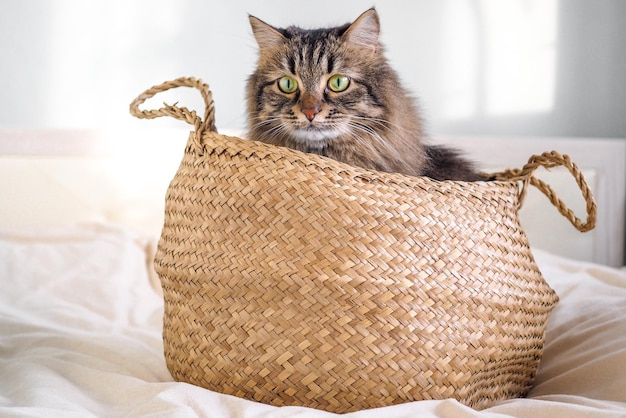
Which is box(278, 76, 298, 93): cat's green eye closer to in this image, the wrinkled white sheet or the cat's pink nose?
the cat's pink nose

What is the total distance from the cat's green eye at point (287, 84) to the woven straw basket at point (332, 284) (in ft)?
0.63

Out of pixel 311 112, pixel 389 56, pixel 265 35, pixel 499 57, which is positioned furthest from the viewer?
pixel 499 57

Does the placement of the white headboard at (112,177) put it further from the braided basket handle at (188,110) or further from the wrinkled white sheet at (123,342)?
the braided basket handle at (188,110)

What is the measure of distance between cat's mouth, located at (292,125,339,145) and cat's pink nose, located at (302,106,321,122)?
18mm

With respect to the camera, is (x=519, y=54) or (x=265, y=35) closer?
(x=265, y=35)

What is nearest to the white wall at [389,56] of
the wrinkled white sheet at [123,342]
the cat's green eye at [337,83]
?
the wrinkled white sheet at [123,342]

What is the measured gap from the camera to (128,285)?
5.57ft

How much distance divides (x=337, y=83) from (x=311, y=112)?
0.08m

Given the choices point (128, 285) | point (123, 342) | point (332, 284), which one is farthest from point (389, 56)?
point (332, 284)

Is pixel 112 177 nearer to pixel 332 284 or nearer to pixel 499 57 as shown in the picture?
pixel 332 284

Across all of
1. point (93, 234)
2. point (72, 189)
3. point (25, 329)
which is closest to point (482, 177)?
point (25, 329)

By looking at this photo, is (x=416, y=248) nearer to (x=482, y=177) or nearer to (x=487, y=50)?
(x=482, y=177)

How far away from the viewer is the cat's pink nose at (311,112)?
1054 mm

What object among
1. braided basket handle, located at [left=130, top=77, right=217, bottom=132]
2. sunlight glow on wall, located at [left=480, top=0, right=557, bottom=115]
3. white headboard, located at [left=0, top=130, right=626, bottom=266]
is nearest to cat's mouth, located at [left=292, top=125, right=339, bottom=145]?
braided basket handle, located at [left=130, top=77, right=217, bottom=132]
